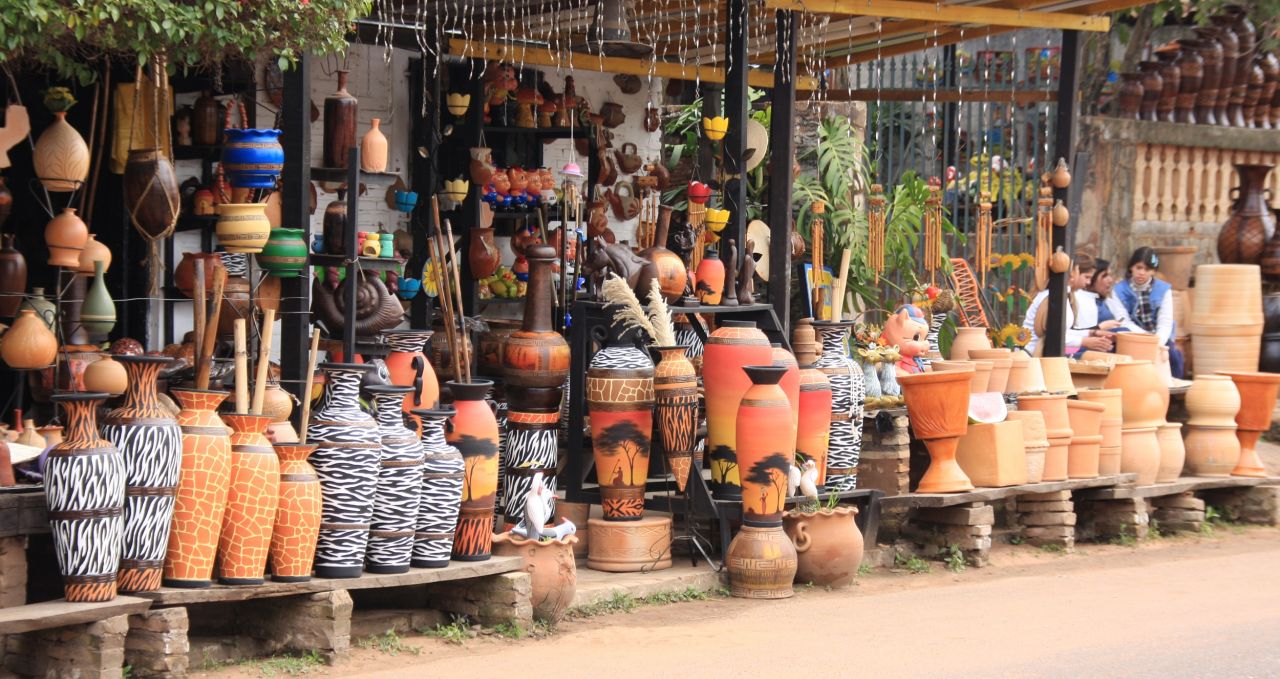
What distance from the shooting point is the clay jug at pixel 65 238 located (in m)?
6.29

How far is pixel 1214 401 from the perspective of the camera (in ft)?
32.7

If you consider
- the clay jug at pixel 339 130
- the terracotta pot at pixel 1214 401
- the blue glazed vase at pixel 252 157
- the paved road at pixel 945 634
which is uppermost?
the clay jug at pixel 339 130

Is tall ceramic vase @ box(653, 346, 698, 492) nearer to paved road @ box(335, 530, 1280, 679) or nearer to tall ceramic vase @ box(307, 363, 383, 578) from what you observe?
paved road @ box(335, 530, 1280, 679)

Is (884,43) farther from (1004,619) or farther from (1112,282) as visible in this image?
(1004,619)

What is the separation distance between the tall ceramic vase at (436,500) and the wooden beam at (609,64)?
3526 mm

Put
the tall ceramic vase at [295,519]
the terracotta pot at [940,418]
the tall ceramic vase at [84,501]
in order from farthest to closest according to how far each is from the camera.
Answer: the terracotta pot at [940,418] → the tall ceramic vase at [295,519] → the tall ceramic vase at [84,501]

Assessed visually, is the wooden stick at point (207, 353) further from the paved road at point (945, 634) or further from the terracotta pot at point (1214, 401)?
the terracotta pot at point (1214, 401)

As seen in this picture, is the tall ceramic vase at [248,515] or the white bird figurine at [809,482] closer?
the tall ceramic vase at [248,515]

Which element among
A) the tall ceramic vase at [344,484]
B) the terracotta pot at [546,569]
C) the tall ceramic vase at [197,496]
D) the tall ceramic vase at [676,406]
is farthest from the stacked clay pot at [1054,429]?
the tall ceramic vase at [197,496]

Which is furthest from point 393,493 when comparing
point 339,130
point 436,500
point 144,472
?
point 339,130

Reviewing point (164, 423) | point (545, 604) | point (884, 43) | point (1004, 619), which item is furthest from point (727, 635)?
point (884, 43)

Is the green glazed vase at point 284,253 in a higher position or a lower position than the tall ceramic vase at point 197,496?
higher

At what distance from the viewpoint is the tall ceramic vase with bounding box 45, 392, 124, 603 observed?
503cm

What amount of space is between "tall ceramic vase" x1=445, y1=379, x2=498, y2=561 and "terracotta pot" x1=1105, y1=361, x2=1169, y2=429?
185 inches
